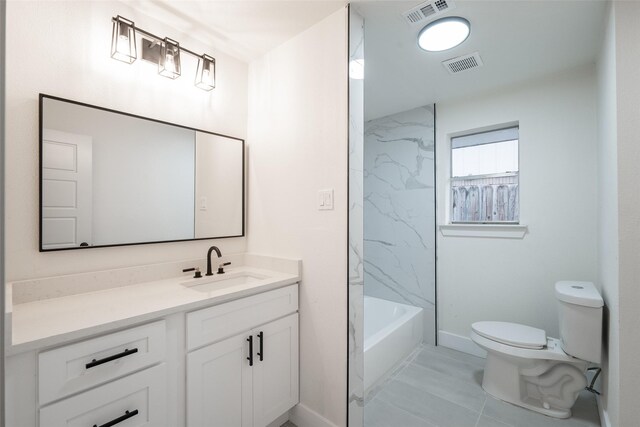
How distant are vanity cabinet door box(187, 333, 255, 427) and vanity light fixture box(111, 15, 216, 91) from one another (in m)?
1.58

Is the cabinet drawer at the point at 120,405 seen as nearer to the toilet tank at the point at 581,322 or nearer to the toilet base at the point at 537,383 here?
the toilet base at the point at 537,383

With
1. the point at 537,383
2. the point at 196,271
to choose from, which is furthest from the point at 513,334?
the point at 196,271

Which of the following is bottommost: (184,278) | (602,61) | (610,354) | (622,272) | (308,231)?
(610,354)

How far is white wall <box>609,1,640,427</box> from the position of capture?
129cm

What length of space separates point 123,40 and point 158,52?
19 cm

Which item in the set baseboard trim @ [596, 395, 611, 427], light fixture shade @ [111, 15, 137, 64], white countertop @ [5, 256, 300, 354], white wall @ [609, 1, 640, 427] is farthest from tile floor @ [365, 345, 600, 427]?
light fixture shade @ [111, 15, 137, 64]

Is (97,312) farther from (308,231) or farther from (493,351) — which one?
(493,351)

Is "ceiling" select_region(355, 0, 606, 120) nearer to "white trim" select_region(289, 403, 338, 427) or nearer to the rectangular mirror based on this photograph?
the rectangular mirror

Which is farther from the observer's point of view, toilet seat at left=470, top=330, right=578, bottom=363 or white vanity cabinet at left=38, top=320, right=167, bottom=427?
toilet seat at left=470, top=330, right=578, bottom=363

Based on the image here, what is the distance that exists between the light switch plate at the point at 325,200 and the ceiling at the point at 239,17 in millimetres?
1033

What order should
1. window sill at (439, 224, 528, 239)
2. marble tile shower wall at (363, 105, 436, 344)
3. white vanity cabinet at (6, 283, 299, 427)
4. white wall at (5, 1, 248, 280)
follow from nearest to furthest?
white vanity cabinet at (6, 283, 299, 427)
white wall at (5, 1, 248, 280)
window sill at (439, 224, 528, 239)
marble tile shower wall at (363, 105, 436, 344)

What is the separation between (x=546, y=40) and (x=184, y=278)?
278 cm

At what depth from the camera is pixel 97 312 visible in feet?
3.83

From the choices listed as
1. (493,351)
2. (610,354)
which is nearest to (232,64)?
(493,351)
